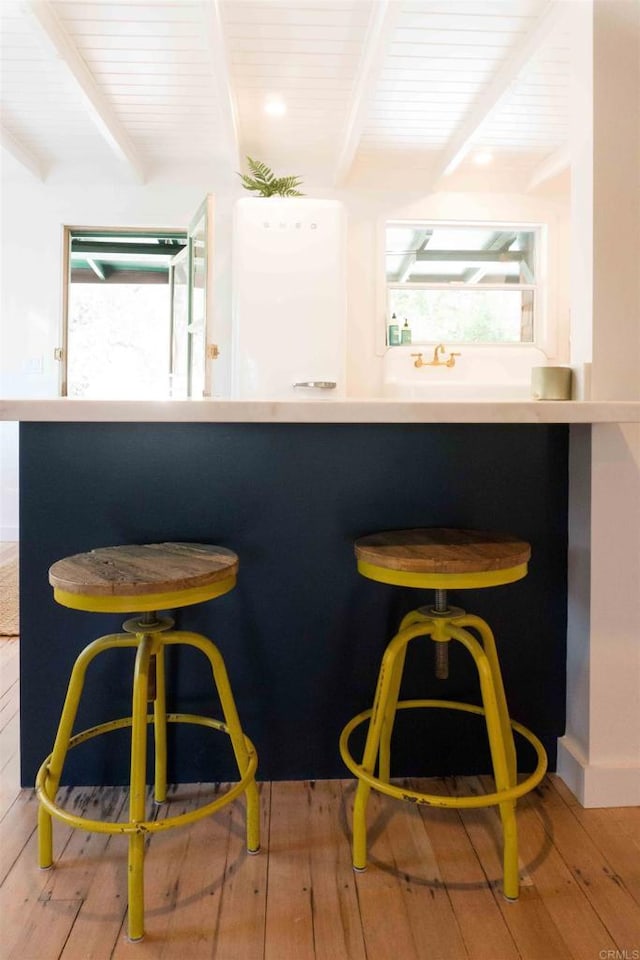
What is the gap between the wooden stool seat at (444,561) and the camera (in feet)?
3.91

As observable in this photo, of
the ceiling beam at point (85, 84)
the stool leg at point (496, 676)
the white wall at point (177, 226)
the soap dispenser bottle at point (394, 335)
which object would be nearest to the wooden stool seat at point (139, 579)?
the stool leg at point (496, 676)

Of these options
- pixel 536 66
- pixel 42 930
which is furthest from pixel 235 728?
pixel 536 66

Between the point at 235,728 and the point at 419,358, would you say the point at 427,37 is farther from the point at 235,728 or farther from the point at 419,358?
the point at 235,728

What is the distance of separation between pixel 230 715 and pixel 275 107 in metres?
3.50

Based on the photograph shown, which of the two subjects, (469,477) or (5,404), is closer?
(5,404)

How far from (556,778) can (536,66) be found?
3163 mm

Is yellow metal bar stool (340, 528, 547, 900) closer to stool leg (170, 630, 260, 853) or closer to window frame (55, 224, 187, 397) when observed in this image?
stool leg (170, 630, 260, 853)

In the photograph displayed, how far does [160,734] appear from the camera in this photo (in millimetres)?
1483

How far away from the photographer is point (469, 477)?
1561mm

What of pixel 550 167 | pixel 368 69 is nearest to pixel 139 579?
pixel 368 69

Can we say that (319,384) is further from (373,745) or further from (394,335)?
(373,745)

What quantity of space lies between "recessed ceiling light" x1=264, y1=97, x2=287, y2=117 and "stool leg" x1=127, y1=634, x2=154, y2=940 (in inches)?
134

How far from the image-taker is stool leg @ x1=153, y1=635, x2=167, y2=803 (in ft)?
4.70

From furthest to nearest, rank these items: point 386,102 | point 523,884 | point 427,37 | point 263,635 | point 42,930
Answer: point 386,102
point 427,37
point 263,635
point 523,884
point 42,930
